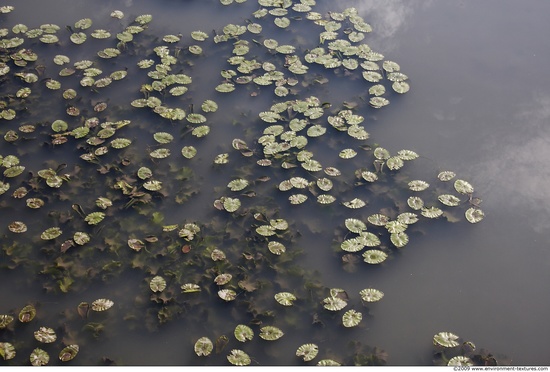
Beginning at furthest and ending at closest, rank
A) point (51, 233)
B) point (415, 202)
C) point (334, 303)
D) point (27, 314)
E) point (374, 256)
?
point (415, 202), point (51, 233), point (374, 256), point (334, 303), point (27, 314)


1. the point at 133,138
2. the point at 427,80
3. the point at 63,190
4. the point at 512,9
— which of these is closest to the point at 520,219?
the point at 427,80

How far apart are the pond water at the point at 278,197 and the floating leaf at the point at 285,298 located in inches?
2.5

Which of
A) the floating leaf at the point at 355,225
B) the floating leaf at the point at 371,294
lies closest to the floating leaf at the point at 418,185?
the floating leaf at the point at 355,225

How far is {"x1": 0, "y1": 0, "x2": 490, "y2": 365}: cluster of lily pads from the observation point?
454cm

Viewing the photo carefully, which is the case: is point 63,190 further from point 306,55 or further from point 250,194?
point 306,55

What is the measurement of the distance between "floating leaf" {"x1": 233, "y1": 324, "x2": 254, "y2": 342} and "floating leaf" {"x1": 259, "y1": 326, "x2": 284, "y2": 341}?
9 centimetres

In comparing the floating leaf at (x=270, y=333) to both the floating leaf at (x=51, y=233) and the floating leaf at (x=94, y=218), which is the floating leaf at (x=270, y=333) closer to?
the floating leaf at (x=94, y=218)

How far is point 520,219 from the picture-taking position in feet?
17.0

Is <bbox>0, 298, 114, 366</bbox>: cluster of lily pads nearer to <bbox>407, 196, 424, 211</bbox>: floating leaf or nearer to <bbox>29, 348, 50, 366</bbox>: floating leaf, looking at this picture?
<bbox>29, 348, 50, 366</bbox>: floating leaf

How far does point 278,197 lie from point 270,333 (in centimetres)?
147

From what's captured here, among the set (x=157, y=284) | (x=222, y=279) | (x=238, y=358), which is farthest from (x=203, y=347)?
(x=157, y=284)

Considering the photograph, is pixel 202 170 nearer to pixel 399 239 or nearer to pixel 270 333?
pixel 270 333

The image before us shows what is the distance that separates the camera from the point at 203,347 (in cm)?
419

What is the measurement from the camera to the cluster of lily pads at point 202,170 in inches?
179
